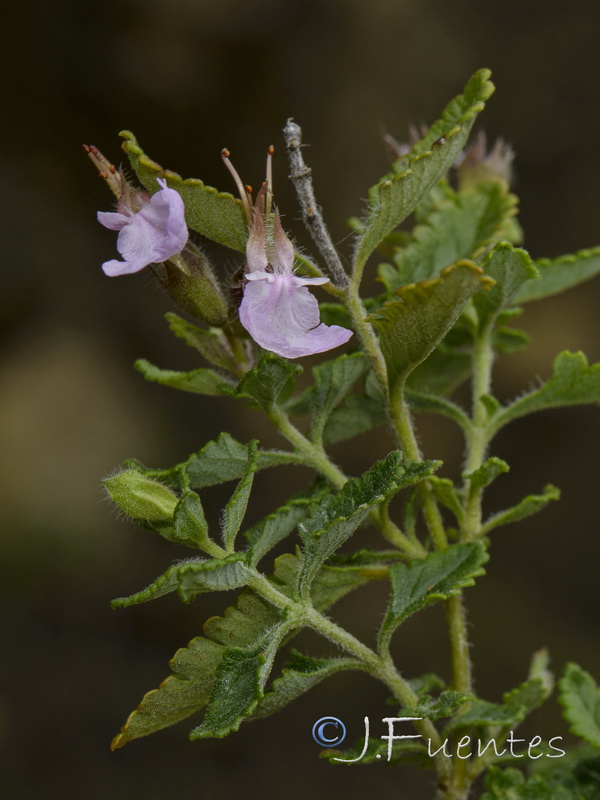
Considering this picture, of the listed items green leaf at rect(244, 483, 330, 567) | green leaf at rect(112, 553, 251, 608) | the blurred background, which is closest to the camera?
green leaf at rect(112, 553, 251, 608)

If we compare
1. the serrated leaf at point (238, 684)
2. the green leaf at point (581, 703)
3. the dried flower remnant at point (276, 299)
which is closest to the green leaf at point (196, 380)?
the dried flower remnant at point (276, 299)

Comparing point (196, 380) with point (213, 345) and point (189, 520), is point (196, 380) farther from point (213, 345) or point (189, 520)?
point (189, 520)

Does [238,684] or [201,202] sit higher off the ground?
[201,202]

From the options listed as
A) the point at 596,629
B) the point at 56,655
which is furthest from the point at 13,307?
the point at 596,629

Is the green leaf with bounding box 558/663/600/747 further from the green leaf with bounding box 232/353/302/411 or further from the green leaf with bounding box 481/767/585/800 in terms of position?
the green leaf with bounding box 232/353/302/411

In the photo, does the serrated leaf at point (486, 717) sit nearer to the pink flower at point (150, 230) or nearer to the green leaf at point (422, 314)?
the green leaf at point (422, 314)

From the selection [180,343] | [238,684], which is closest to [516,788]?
[238,684]

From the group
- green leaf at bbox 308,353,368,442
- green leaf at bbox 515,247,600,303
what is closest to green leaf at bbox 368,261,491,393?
green leaf at bbox 308,353,368,442
